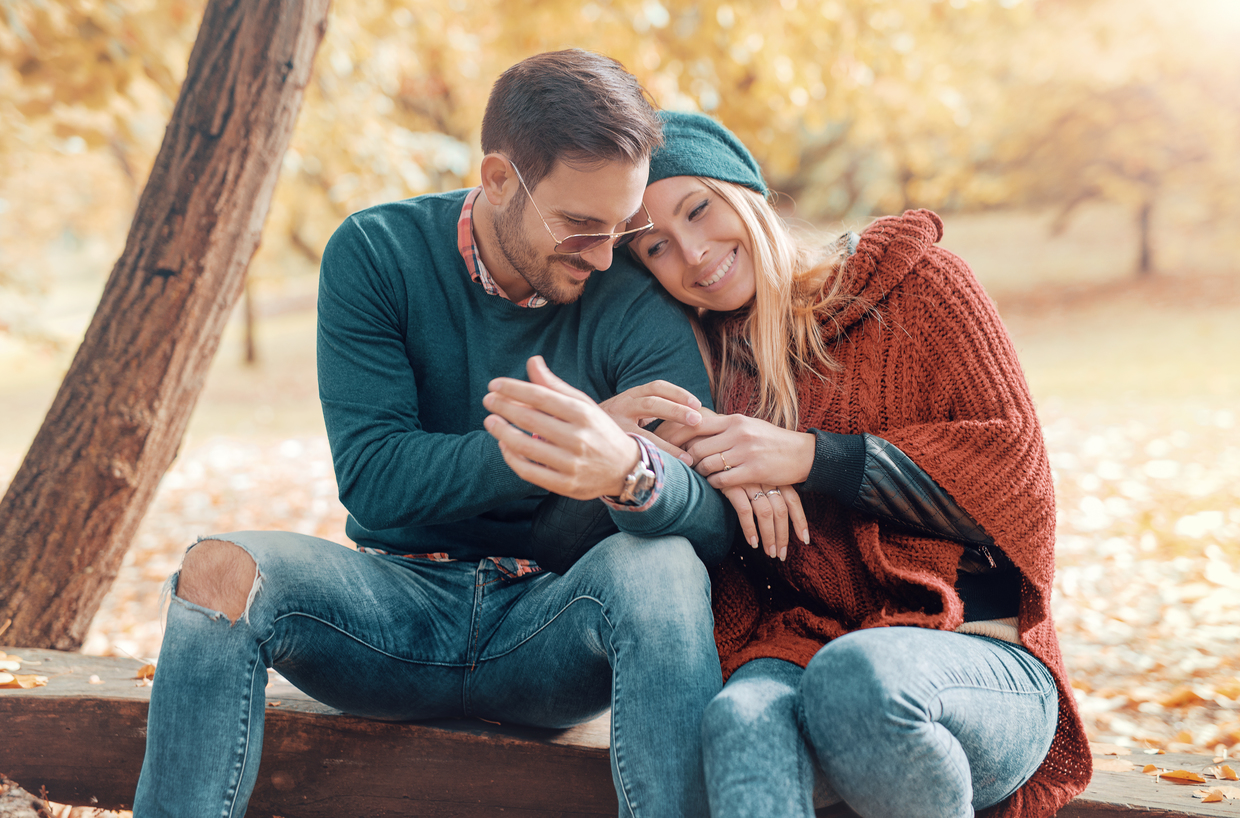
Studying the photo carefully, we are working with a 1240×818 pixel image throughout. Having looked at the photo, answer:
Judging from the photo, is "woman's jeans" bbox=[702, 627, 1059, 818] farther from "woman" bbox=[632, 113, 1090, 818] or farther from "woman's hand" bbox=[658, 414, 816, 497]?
"woman's hand" bbox=[658, 414, 816, 497]

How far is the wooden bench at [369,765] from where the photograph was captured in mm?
2070

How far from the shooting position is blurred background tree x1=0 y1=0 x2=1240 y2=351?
4.21m

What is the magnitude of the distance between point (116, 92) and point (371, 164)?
5.90 ft

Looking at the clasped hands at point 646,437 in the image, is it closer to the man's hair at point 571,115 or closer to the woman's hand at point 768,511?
the woman's hand at point 768,511

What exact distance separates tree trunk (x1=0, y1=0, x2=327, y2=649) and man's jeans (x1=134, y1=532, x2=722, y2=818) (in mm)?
1215

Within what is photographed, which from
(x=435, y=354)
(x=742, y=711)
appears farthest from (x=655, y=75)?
(x=742, y=711)

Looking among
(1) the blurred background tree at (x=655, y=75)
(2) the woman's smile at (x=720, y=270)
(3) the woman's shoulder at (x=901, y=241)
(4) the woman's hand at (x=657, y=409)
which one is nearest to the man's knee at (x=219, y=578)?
(4) the woman's hand at (x=657, y=409)

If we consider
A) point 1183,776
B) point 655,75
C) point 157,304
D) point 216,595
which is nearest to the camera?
point 216,595

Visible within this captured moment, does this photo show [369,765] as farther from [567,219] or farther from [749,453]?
[567,219]

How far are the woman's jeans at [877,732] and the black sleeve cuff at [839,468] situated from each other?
34 centimetres

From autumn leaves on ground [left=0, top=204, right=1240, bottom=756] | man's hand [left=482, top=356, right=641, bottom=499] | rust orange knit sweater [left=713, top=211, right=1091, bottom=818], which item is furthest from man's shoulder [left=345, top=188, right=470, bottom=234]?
autumn leaves on ground [left=0, top=204, right=1240, bottom=756]

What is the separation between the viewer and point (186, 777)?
1.68m

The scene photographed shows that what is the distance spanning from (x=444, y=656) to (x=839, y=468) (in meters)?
1.00

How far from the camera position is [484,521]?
227 centimetres
